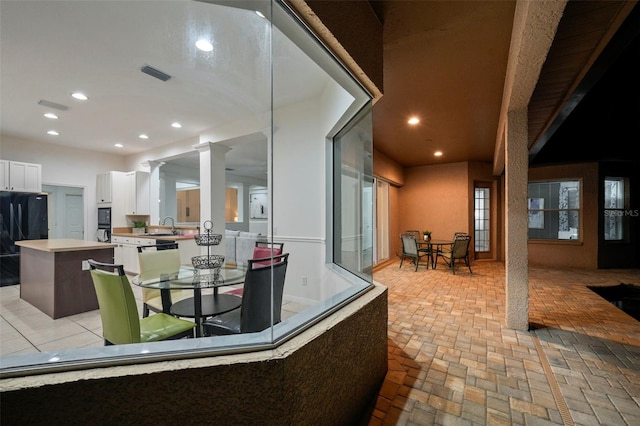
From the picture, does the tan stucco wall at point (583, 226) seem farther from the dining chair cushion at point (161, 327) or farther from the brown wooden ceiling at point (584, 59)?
the dining chair cushion at point (161, 327)

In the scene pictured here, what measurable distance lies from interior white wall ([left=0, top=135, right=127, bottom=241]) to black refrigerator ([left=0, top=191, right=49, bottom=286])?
0.79 feet

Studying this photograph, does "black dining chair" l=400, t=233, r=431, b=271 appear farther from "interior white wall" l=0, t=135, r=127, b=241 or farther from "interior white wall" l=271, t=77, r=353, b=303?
"interior white wall" l=0, t=135, r=127, b=241

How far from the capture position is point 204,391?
88 centimetres

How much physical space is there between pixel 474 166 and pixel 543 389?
6120 mm

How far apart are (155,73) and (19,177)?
1507 mm

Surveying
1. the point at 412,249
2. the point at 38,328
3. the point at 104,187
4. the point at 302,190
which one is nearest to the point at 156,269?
the point at 38,328

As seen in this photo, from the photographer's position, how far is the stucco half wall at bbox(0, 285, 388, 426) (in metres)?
0.77

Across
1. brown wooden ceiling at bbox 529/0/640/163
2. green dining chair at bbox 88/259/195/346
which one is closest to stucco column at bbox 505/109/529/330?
brown wooden ceiling at bbox 529/0/640/163

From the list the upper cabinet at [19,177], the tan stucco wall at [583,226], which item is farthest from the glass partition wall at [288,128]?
the tan stucco wall at [583,226]

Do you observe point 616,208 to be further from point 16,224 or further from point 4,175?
point 16,224

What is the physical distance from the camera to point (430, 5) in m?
1.79

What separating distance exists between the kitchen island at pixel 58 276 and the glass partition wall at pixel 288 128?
5.61 ft

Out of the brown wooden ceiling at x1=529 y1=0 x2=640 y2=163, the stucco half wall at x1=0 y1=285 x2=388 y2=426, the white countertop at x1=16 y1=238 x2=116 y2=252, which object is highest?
the brown wooden ceiling at x1=529 y1=0 x2=640 y2=163

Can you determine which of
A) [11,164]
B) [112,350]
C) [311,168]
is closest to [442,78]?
[311,168]
